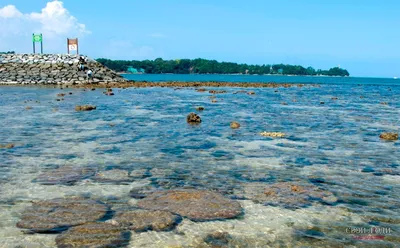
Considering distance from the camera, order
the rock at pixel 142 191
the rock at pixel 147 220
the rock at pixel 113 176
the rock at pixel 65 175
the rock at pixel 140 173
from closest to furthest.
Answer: the rock at pixel 147 220 < the rock at pixel 142 191 < the rock at pixel 65 175 < the rock at pixel 113 176 < the rock at pixel 140 173


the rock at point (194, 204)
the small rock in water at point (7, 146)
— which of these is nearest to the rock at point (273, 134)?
the rock at point (194, 204)

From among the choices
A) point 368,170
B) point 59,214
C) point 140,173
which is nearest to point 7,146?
point 140,173

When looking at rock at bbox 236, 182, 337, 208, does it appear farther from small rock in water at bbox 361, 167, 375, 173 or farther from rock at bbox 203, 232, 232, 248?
small rock in water at bbox 361, 167, 375, 173

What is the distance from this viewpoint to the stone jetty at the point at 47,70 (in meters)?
59.1

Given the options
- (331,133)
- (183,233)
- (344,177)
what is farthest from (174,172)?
(331,133)

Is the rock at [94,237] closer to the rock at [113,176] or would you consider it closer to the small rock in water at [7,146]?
the rock at [113,176]

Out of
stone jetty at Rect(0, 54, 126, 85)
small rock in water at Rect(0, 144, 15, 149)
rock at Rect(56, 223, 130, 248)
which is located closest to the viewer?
rock at Rect(56, 223, 130, 248)

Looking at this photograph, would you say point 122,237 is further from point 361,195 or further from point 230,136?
point 230,136

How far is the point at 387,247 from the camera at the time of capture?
5906mm

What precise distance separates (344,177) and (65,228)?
6.93 meters

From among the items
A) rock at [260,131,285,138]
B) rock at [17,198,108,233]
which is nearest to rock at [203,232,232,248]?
rock at [17,198,108,233]

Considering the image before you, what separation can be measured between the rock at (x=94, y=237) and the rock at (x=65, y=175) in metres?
2.82

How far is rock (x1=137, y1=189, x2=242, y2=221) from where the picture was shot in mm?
7164

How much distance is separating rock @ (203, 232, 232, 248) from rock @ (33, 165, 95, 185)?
167 inches
